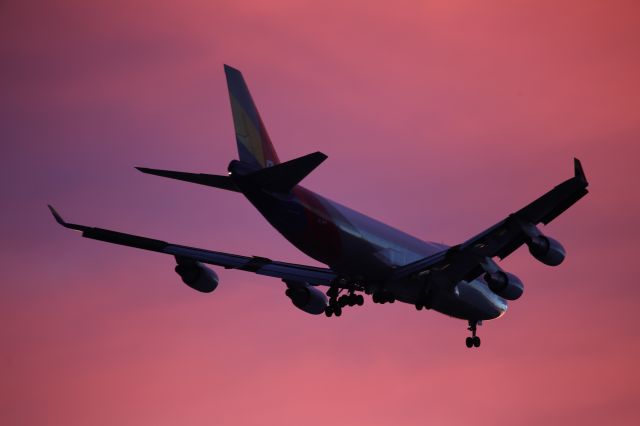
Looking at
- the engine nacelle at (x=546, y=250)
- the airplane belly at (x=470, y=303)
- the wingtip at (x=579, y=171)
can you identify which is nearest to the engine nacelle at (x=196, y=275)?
the airplane belly at (x=470, y=303)

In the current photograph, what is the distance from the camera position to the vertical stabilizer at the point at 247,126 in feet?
149

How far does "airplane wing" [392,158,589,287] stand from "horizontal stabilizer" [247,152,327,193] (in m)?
7.71

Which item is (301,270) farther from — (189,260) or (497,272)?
(497,272)

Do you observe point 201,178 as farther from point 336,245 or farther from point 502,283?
point 502,283

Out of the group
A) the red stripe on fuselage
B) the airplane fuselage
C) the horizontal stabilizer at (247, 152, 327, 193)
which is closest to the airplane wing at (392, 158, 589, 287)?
the airplane fuselage

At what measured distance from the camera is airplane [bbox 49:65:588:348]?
142 ft

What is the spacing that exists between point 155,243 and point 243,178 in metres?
7.67

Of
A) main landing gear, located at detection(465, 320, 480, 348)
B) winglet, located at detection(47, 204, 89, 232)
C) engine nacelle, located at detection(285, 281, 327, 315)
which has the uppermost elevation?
main landing gear, located at detection(465, 320, 480, 348)

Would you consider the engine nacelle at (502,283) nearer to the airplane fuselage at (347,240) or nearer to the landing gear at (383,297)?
the airplane fuselage at (347,240)

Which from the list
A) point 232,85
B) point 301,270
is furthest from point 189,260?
point 232,85

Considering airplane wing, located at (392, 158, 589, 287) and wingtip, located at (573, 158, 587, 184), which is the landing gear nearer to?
airplane wing, located at (392, 158, 589, 287)

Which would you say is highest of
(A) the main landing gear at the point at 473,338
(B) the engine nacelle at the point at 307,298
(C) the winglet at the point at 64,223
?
(A) the main landing gear at the point at 473,338

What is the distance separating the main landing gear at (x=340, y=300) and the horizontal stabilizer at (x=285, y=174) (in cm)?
700

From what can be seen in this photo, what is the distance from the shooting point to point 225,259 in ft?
163
